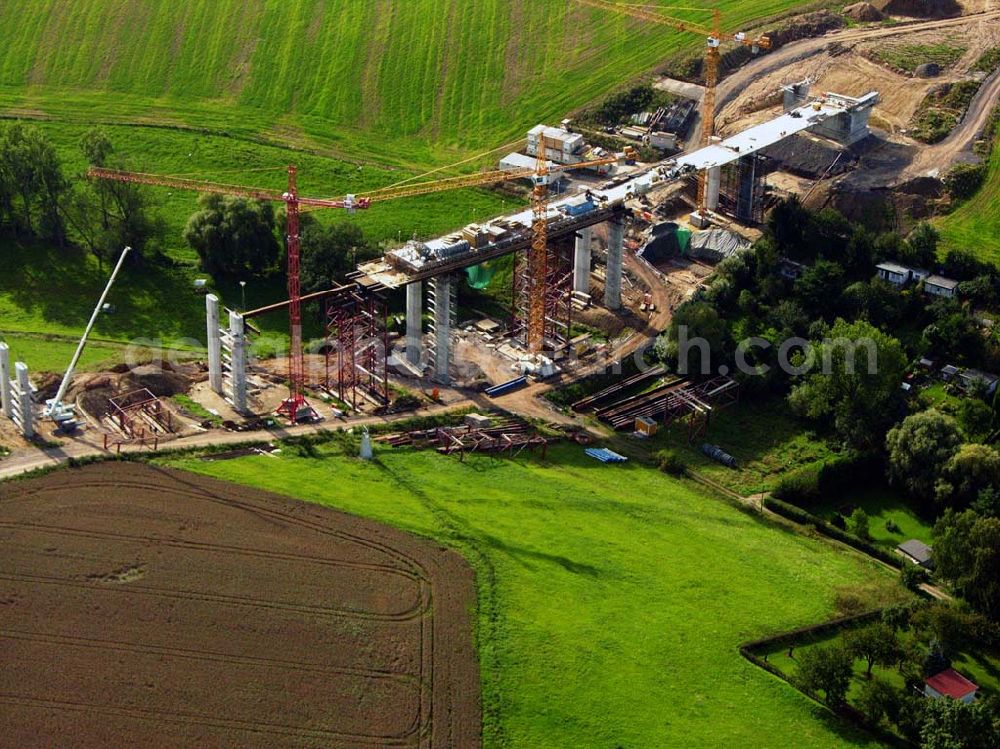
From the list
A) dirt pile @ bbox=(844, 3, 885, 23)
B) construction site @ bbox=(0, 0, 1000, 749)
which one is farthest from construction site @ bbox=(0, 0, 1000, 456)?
dirt pile @ bbox=(844, 3, 885, 23)

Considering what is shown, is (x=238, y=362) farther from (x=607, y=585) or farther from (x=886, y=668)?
(x=886, y=668)

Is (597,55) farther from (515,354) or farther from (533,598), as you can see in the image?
(533,598)

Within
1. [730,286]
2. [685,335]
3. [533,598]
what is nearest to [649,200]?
[730,286]

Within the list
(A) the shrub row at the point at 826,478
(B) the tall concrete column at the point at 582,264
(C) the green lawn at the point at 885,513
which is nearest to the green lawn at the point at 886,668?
(C) the green lawn at the point at 885,513

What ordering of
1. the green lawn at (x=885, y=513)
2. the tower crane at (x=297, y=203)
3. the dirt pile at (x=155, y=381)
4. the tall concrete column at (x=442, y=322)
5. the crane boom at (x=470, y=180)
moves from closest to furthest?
the green lawn at (x=885, y=513) → the tower crane at (x=297, y=203) → the dirt pile at (x=155, y=381) → the tall concrete column at (x=442, y=322) → the crane boom at (x=470, y=180)

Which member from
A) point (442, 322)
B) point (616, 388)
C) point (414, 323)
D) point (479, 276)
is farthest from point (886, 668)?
point (479, 276)

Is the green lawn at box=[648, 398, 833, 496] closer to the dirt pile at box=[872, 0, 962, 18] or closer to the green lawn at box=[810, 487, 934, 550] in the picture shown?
the green lawn at box=[810, 487, 934, 550]

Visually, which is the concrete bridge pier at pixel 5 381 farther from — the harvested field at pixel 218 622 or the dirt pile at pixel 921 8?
the dirt pile at pixel 921 8
